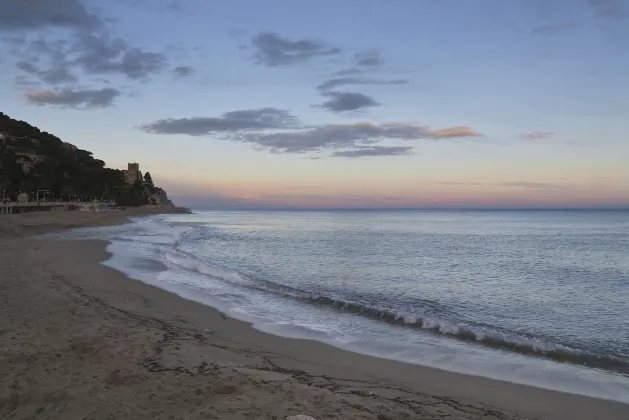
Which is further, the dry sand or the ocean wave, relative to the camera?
the ocean wave

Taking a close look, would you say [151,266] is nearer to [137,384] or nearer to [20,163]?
[137,384]

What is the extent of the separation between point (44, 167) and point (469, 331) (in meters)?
135

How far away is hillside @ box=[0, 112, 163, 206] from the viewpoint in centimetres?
10844

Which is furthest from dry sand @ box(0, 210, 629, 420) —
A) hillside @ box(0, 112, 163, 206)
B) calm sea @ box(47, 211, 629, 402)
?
hillside @ box(0, 112, 163, 206)

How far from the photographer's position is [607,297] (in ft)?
50.3

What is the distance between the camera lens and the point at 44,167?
12012cm

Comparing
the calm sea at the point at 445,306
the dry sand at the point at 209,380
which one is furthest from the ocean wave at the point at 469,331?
the dry sand at the point at 209,380

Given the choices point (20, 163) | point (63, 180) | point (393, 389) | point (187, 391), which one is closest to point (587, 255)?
point (393, 389)

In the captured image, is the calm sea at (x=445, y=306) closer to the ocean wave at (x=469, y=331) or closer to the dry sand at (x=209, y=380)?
the ocean wave at (x=469, y=331)

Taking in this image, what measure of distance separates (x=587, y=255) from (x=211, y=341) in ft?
104

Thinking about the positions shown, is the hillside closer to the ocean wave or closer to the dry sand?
the ocean wave

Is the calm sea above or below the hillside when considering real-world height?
below

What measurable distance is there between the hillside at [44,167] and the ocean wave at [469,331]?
103718 mm

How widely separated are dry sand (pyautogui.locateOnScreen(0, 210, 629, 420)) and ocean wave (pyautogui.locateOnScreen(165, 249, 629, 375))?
243cm
